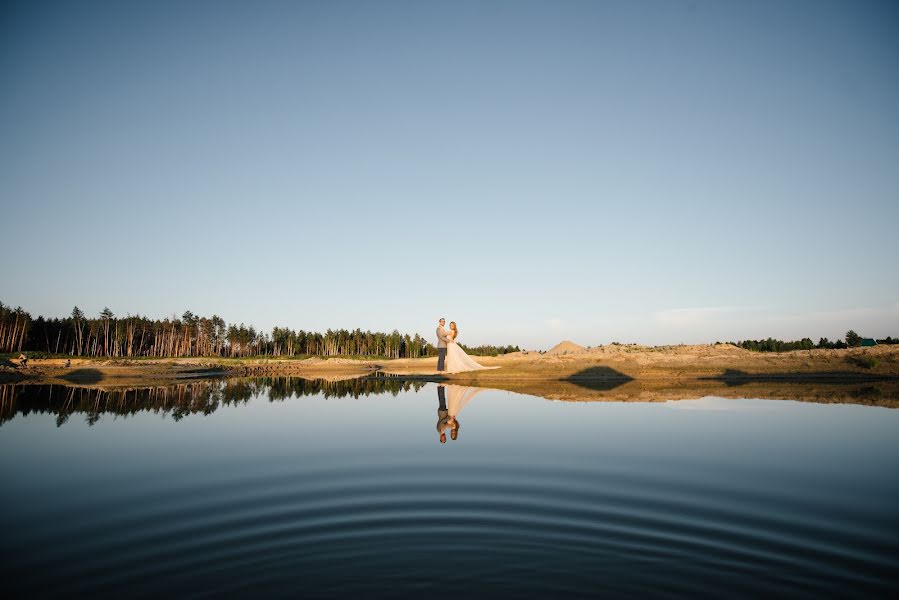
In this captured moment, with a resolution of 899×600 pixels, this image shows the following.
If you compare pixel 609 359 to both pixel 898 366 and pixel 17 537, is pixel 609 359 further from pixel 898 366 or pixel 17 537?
pixel 17 537

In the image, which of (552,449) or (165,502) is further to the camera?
(552,449)

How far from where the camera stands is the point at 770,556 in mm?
6281

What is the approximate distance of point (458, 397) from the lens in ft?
79.7

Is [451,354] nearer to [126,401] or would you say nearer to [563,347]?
[126,401]

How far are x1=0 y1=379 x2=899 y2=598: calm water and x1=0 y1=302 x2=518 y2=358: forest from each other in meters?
95.3

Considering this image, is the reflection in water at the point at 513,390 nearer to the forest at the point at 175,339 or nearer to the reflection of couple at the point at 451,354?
the reflection of couple at the point at 451,354

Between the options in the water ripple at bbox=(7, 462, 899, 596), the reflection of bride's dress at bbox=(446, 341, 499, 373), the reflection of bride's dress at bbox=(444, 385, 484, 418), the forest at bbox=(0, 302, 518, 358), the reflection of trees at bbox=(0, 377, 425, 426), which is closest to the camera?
the water ripple at bbox=(7, 462, 899, 596)

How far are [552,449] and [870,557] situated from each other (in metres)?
6.60

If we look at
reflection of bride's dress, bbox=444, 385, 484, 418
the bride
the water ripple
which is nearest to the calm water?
the water ripple

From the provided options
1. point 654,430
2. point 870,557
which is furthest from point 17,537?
point 654,430

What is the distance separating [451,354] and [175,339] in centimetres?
10631

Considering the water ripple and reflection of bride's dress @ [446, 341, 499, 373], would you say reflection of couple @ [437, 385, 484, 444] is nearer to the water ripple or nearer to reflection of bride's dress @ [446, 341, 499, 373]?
the water ripple

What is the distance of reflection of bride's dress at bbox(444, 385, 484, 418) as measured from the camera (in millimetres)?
19781

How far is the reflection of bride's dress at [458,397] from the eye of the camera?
19781 millimetres
